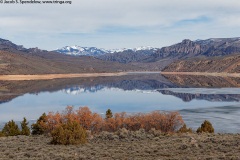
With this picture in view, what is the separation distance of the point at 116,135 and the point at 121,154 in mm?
8730

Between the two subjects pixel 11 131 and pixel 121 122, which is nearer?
pixel 11 131

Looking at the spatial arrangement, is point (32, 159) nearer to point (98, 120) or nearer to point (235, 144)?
point (235, 144)

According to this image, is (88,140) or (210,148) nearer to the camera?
(210,148)

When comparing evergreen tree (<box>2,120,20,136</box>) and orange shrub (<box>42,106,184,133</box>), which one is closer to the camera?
evergreen tree (<box>2,120,20,136</box>)

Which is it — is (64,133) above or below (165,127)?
above

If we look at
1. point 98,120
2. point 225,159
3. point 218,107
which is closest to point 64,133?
point 225,159

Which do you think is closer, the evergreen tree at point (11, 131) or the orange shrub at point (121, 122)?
the evergreen tree at point (11, 131)

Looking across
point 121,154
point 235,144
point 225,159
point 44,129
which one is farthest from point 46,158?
point 44,129

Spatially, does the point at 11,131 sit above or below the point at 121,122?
above

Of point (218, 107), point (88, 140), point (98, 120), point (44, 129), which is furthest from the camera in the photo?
point (218, 107)

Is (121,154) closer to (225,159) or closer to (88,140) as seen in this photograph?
(225,159)

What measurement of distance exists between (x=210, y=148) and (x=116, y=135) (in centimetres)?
1019

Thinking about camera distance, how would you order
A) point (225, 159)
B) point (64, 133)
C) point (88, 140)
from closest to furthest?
point (225, 159) < point (64, 133) < point (88, 140)

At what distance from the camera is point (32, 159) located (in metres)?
19.3
